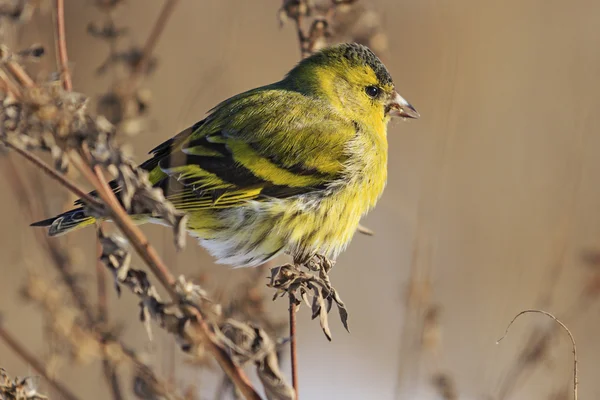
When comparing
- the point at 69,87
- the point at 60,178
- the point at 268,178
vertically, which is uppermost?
the point at 69,87

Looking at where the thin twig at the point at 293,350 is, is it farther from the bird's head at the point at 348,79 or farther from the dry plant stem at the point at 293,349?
the bird's head at the point at 348,79

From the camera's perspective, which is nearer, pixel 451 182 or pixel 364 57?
pixel 364 57

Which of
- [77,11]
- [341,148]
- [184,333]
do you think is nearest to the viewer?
[184,333]

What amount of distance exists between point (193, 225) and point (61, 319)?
2.58 feet

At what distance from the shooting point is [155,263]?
1979mm

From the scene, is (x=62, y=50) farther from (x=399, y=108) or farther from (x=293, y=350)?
(x=399, y=108)

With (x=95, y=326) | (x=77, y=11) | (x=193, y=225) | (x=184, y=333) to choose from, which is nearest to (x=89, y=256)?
(x=77, y=11)

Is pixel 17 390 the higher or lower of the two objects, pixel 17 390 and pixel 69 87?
the lower

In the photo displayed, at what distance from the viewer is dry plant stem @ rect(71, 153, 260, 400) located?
1.99m

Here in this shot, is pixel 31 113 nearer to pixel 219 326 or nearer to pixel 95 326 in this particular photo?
pixel 219 326

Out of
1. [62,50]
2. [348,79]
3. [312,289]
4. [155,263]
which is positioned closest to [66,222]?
[62,50]

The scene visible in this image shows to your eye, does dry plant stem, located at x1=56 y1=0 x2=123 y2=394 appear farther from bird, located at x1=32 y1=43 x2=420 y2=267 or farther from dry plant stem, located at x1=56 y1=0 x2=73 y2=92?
bird, located at x1=32 y1=43 x2=420 y2=267

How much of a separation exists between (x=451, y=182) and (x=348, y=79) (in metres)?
4.37

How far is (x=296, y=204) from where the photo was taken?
3746 mm
